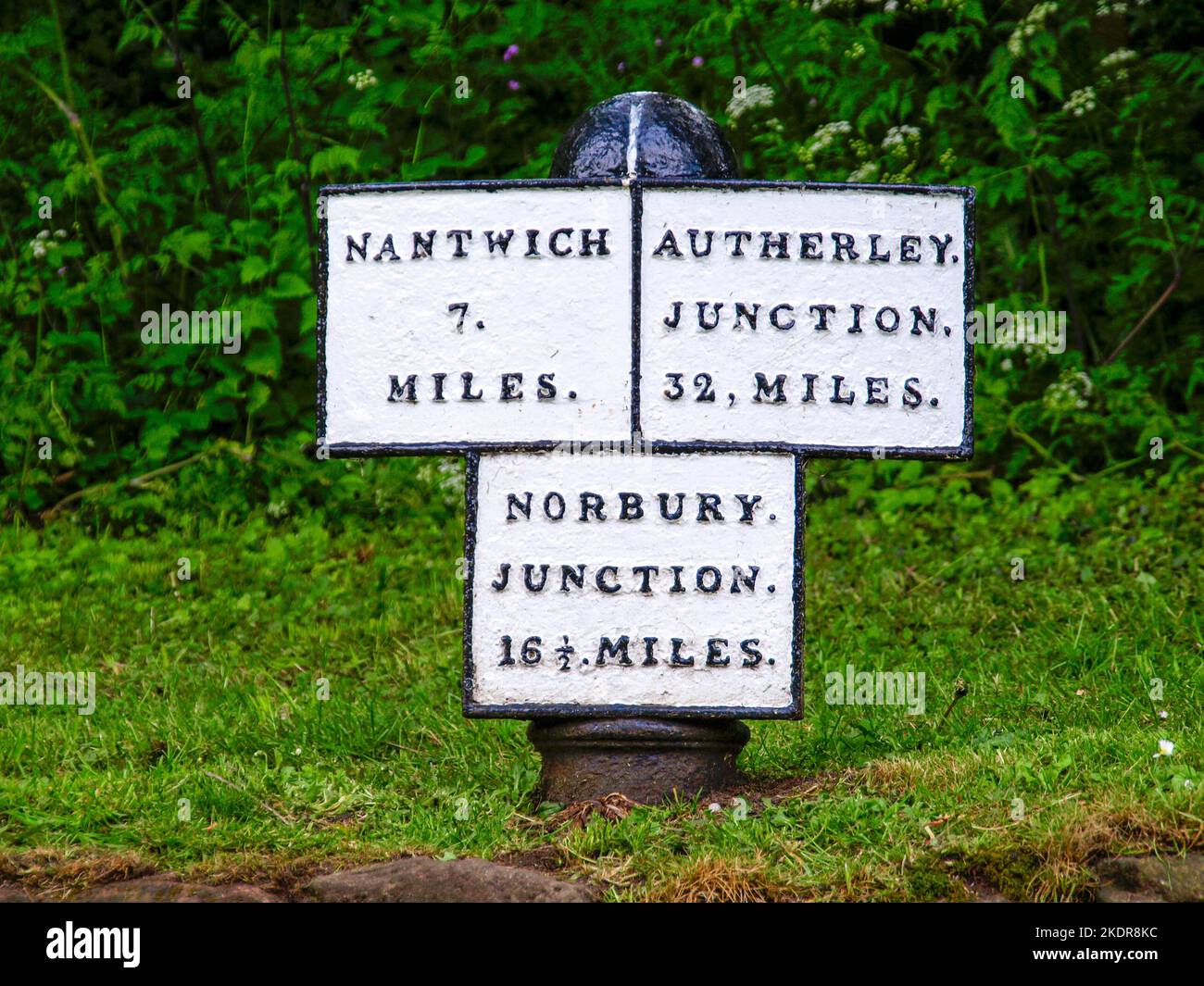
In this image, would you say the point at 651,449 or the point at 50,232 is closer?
the point at 651,449

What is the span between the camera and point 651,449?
160 inches

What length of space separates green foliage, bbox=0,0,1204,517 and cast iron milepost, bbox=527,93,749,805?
2.32 metres

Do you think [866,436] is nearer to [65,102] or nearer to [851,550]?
[851,550]

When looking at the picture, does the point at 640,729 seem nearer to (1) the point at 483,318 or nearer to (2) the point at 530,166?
(1) the point at 483,318

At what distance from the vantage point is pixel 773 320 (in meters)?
4.07

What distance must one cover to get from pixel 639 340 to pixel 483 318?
1.29 ft

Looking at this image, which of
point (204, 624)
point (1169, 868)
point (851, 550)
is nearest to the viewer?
point (1169, 868)

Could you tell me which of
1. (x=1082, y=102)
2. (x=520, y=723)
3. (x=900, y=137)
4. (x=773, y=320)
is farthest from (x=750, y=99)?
(x=520, y=723)

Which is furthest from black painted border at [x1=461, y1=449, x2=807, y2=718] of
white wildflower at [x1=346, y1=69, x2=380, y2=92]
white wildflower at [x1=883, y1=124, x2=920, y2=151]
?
white wildflower at [x1=346, y1=69, x2=380, y2=92]

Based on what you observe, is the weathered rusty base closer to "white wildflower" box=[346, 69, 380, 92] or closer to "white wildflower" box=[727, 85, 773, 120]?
"white wildflower" box=[727, 85, 773, 120]

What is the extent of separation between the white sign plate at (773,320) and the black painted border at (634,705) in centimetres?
10
